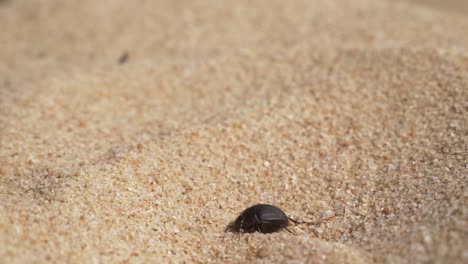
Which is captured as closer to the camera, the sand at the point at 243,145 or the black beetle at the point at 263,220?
the sand at the point at 243,145

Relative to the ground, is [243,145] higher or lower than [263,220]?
higher

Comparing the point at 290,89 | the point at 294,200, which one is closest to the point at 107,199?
the point at 294,200

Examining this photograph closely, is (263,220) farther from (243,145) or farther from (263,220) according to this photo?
(243,145)

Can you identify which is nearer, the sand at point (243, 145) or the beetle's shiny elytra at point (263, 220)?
the sand at point (243, 145)

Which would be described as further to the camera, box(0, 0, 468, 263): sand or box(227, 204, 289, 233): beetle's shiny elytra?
box(227, 204, 289, 233): beetle's shiny elytra

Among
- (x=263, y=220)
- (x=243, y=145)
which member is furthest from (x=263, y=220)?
(x=243, y=145)
